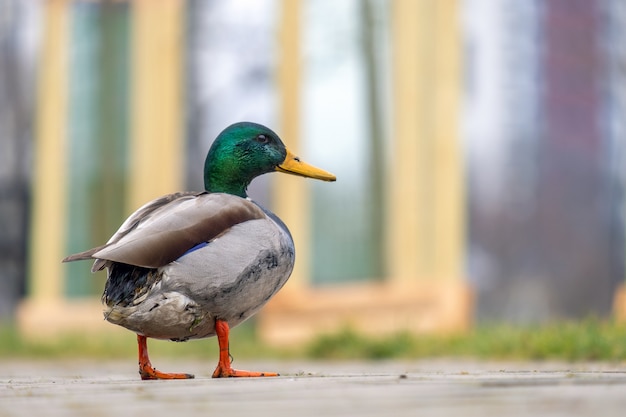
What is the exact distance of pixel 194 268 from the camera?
3344 mm

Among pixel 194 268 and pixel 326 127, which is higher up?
pixel 326 127

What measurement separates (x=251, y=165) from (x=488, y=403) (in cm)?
153

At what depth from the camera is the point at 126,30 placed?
12.2 m

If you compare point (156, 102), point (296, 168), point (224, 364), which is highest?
point (156, 102)

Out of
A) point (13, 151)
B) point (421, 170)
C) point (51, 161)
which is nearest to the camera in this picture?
point (421, 170)

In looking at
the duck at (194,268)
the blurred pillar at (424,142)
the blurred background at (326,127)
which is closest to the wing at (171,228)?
the duck at (194,268)

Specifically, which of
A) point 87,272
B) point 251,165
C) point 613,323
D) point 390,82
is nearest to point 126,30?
point 87,272

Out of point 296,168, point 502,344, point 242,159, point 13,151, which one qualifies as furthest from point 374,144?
point 13,151

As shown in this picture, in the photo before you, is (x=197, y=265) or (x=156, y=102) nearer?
(x=197, y=265)

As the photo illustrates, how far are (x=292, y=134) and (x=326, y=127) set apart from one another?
0.30 meters

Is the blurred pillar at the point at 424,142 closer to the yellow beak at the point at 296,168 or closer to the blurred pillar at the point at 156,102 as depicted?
the blurred pillar at the point at 156,102

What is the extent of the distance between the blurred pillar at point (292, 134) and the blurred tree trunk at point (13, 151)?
5.87m

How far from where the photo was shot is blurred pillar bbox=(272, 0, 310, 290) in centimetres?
1050

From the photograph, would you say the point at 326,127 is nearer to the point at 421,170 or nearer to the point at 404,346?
the point at 421,170
